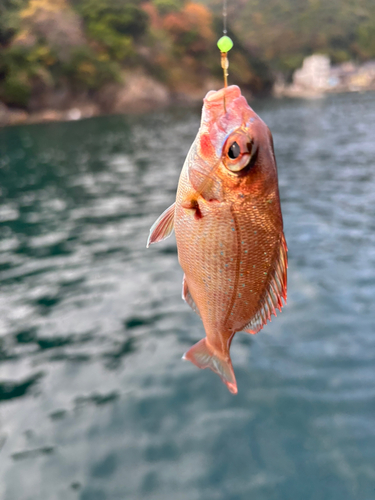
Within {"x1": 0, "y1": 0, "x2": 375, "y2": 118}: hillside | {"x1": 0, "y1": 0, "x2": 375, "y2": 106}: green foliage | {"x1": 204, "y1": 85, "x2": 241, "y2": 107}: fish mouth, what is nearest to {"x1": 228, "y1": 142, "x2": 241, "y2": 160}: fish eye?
{"x1": 204, "y1": 85, "x2": 241, "y2": 107}: fish mouth

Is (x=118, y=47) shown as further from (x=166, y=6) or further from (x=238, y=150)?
(x=238, y=150)

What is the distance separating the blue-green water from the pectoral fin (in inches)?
100

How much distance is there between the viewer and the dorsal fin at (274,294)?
5.70 feet

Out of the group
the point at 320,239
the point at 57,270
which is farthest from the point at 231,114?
the point at 320,239

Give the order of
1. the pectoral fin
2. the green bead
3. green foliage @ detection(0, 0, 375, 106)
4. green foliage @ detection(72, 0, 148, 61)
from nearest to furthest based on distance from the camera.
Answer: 1. the green bead
2. the pectoral fin
3. green foliage @ detection(0, 0, 375, 106)
4. green foliage @ detection(72, 0, 148, 61)

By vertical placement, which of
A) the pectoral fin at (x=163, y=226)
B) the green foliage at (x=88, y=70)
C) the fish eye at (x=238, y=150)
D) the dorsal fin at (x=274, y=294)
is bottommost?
the dorsal fin at (x=274, y=294)

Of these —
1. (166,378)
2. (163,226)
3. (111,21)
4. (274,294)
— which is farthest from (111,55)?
(274,294)

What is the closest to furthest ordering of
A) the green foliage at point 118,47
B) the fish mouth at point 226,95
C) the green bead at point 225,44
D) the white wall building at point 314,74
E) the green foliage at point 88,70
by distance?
1. the green bead at point 225,44
2. the fish mouth at point 226,95
3. the green foliage at point 118,47
4. the green foliage at point 88,70
5. the white wall building at point 314,74

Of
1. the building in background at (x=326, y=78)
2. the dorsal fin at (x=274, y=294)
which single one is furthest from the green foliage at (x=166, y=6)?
the dorsal fin at (x=274, y=294)

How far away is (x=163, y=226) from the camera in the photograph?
6.67 ft

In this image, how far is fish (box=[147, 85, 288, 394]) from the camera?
64.0 inches

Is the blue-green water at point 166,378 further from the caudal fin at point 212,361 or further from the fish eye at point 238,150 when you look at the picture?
the fish eye at point 238,150

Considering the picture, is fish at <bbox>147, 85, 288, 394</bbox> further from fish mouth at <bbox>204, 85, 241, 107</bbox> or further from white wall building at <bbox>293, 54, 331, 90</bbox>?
white wall building at <bbox>293, 54, 331, 90</bbox>

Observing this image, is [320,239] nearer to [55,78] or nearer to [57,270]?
[57,270]
